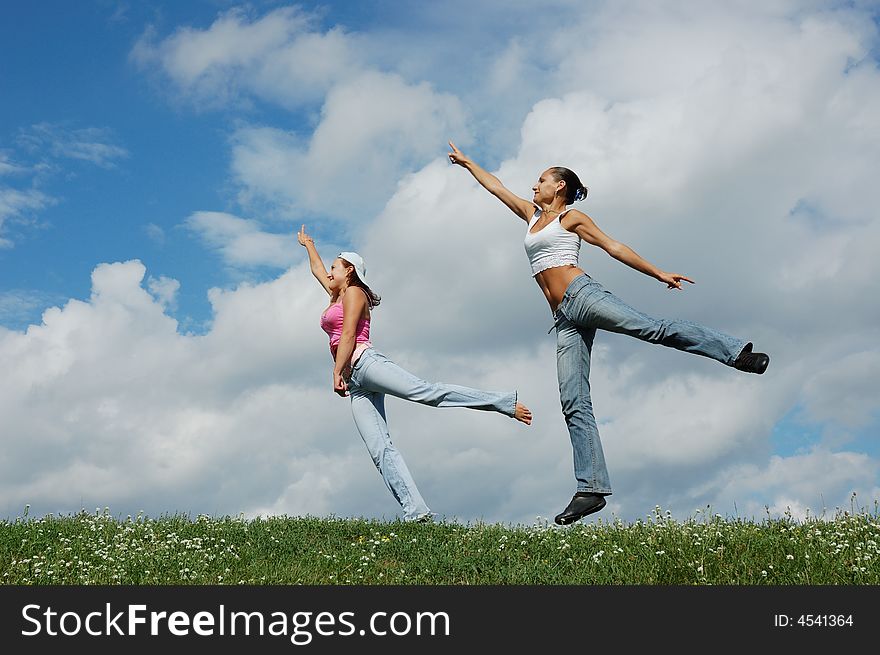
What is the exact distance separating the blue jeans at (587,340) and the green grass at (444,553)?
2.77ft

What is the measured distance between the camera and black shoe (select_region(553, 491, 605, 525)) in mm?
9602

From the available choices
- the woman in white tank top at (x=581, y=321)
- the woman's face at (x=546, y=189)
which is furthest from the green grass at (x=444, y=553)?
the woman's face at (x=546, y=189)

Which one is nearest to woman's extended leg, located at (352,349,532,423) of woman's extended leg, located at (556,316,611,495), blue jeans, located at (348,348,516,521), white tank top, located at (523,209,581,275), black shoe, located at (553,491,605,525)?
blue jeans, located at (348,348,516,521)

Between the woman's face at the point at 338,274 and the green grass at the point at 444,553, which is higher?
the woman's face at the point at 338,274

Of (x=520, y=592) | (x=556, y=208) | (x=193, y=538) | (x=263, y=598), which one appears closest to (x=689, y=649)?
(x=520, y=592)

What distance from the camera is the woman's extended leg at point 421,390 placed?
10664 mm

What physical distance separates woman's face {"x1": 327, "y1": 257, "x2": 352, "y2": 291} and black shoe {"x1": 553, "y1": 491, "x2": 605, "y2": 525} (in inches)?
181

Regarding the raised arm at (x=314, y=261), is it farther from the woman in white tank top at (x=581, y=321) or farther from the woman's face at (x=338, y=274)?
the woman in white tank top at (x=581, y=321)

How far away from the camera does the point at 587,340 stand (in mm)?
9820

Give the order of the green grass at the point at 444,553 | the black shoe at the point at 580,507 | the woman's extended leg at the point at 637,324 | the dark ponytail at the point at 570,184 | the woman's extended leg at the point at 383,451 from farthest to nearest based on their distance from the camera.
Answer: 1. the woman's extended leg at the point at 383,451
2. the dark ponytail at the point at 570,184
3. the black shoe at the point at 580,507
4. the woman's extended leg at the point at 637,324
5. the green grass at the point at 444,553

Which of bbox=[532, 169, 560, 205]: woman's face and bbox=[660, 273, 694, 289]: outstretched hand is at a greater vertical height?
bbox=[532, 169, 560, 205]: woman's face

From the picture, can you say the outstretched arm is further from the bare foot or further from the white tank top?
the bare foot

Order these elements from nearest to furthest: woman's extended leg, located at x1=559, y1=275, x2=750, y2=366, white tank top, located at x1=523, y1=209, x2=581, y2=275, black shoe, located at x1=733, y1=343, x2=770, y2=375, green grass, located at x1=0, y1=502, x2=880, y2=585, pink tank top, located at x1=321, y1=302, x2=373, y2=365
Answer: green grass, located at x1=0, y1=502, x2=880, y2=585 → black shoe, located at x1=733, y1=343, x2=770, y2=375 → woman's extended leg, located at x1=559, y1=275, x2=750, y2=366 → white tank top, located at x1=523, y1=209, x2=581, y2=275 → pink tank top, located at x1=321, y1=302, x2=373, y2=365

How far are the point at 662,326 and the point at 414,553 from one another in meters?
3.58
